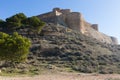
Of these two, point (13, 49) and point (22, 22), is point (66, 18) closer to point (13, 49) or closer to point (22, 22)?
point (22, 22)

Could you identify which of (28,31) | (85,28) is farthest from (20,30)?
(85,28)

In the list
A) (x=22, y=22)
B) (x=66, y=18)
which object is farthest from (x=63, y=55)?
(x=66, y=18)

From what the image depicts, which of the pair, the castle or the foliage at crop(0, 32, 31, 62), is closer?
the foliage at crop(0, 32, 31, 62)

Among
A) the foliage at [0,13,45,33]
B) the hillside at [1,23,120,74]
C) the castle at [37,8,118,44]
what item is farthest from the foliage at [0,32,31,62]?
the castle at [37,8,118,44]

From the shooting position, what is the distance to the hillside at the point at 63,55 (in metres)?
44.7

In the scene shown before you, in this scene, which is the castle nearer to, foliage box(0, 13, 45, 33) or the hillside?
the hillside

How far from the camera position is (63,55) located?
53125 mm

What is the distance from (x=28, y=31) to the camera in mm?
65812

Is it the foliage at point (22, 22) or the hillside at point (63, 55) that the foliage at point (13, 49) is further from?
the foliage at point (22, 22)

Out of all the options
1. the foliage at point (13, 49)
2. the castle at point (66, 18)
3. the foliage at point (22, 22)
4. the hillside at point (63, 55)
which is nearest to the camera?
the foliage at point (13, 49)

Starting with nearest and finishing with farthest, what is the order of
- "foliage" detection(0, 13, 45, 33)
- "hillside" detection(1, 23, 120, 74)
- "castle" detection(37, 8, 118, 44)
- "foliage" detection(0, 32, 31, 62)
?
"foliage" detection(0, 32, 31, 62) < "hillside" detection(1, 23, 120, 74) < "foliage" detection(0, 13, 45, 33) < "castle" detection(37, 8, 118, 44)

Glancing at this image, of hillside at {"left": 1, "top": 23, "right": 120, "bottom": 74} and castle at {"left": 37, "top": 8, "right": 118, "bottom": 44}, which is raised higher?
castle at {"left": 37, "top": 8, "right": 118, "bottom": 44}

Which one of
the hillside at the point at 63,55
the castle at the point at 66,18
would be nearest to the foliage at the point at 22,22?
the hillside at the point at 63,55

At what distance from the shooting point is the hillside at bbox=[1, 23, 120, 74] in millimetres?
44688
